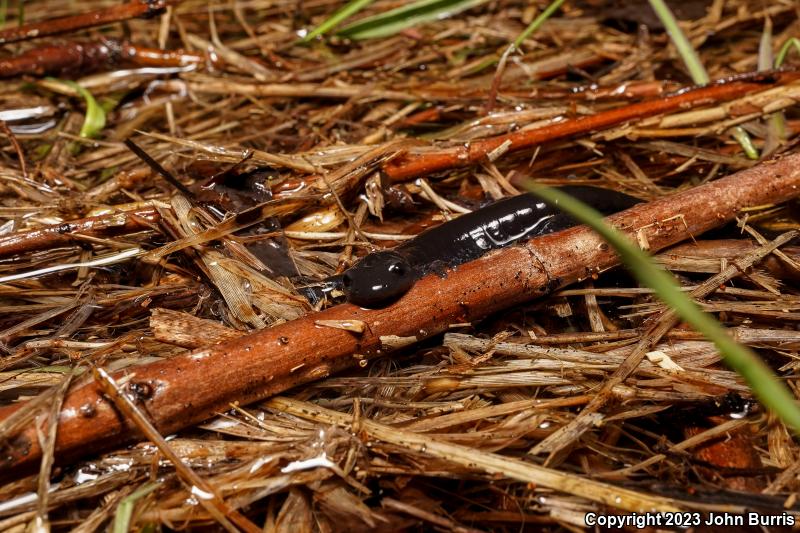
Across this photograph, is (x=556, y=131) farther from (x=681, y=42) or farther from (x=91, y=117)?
(x=91, y=117)

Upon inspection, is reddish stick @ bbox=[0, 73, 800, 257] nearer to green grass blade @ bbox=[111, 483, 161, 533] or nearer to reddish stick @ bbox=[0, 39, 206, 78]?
green grass blade @ bbox=[111, 483, 161, 533]

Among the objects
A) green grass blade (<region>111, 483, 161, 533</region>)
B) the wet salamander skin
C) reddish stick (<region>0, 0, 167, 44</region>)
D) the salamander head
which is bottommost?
green grass blade (<region>111, 483, 161, 533</region>)

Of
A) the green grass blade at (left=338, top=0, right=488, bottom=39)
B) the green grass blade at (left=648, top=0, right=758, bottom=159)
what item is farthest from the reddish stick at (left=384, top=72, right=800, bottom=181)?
the green grass blade at (left=338, top=0, right=488, bottom=39)

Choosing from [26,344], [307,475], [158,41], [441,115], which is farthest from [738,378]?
[158,41]

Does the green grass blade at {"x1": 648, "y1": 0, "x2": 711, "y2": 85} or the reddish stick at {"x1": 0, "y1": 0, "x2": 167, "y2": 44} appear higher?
the reddish stick at {"x1": 0, "y1": 0, "x2": 167, "y2": 44}

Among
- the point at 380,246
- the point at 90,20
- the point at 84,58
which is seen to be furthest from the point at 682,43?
the point at 84,58
